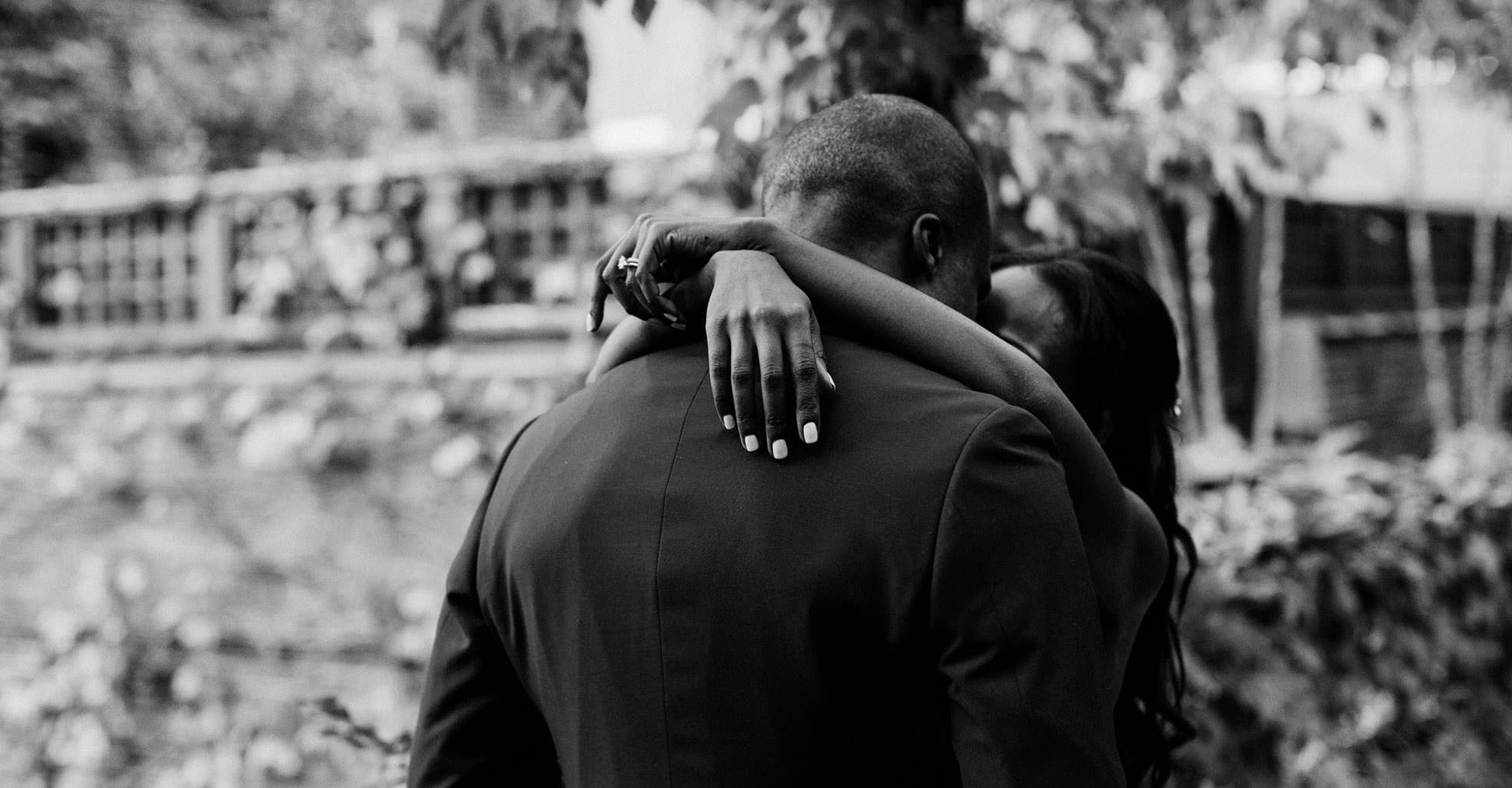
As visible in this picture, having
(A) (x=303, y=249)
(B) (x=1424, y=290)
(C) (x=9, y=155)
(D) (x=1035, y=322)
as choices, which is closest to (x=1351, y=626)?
(D) (x=1035, y=322)

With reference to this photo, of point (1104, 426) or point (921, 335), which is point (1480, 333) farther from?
point (921, 335)

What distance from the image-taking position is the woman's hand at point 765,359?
152cm

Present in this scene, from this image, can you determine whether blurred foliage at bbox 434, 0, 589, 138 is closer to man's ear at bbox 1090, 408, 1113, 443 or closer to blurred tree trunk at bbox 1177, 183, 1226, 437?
man's ear at bbox 1090, 408, 1113, 443

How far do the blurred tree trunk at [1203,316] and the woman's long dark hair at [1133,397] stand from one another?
12.8 ft

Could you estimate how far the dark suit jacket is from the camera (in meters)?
1.45

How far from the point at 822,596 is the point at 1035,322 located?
106cm

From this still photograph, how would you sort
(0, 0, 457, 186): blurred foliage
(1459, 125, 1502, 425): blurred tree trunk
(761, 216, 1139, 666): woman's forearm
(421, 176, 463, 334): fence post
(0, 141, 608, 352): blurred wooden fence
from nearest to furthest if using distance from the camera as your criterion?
(761, 216, 1139, 666): woman's forearm < (0, 141, 608, 352): blurred wooden fence < (421, 176, 463, 334): fence post < (1459, 125, 1502, 425): blurred tree trunk < (0, 0, 457, 186): blurred foliage

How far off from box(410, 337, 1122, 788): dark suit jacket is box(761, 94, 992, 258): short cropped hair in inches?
8.1

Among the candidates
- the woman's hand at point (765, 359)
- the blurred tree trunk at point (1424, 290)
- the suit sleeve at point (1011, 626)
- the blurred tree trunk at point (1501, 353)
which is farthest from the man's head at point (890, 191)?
the blurred tree trunk at point (1501, 353)

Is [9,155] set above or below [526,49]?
above

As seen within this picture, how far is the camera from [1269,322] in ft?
25.3

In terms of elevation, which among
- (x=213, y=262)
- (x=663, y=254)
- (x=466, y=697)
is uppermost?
(x=663, y=254)

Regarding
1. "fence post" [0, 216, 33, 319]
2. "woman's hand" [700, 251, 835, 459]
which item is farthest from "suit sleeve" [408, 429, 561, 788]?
"fence post" [0, 216, 33, 319]

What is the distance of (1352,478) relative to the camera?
531 centimetres
